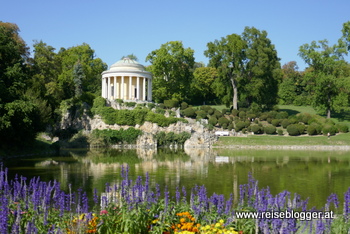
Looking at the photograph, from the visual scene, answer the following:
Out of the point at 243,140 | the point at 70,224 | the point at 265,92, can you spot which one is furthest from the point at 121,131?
the point at 70,224

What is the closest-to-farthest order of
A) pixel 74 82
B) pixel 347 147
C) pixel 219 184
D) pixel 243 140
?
pixel 219 184
pixel 347 147
pixel 243 140
pixel 74 82

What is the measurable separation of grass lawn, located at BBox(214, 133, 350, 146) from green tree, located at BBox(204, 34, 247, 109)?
13.6m

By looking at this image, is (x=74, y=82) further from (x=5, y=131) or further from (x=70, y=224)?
(x=70, y=224)

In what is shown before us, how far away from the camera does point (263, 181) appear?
718 inches

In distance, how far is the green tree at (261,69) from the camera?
6128cm

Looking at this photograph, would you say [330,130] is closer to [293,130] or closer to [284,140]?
[293,130]

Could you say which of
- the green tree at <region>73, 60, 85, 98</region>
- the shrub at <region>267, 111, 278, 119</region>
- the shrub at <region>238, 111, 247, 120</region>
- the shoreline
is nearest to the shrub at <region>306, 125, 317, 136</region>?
the shoreline

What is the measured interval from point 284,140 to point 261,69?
16.3 metres

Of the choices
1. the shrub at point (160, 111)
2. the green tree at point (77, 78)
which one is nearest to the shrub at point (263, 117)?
the shrub at point (160, 111)

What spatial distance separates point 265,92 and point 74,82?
30.0 m

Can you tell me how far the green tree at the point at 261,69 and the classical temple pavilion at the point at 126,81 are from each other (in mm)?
16074

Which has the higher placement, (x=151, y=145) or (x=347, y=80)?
(x=347, y=80)

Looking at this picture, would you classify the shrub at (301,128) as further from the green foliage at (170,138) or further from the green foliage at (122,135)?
the green foliage at (122,135)

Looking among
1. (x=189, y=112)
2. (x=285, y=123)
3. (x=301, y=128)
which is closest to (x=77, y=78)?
(x=189, y=112)
